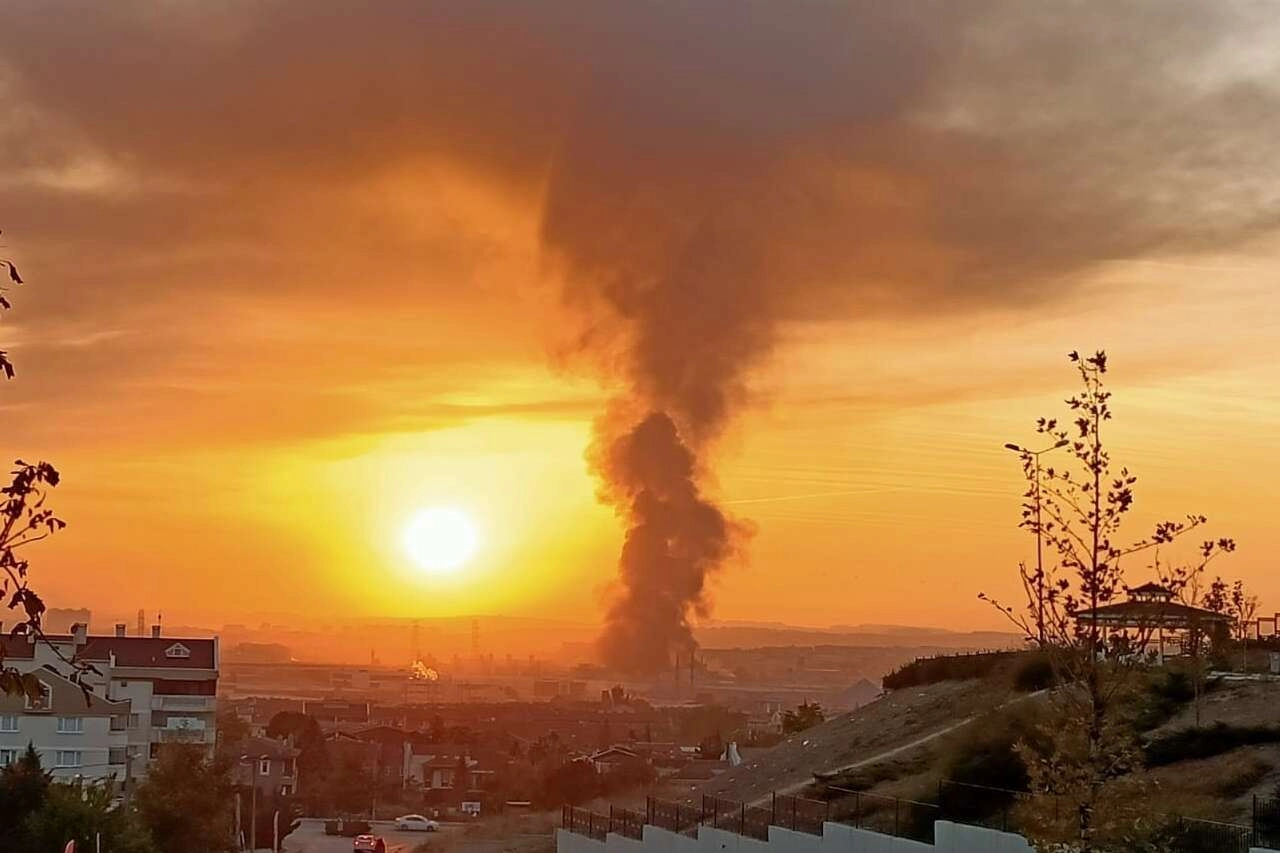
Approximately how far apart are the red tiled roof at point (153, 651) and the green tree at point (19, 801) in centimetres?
5190

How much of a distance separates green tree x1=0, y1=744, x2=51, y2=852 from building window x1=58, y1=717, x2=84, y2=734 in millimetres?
29157

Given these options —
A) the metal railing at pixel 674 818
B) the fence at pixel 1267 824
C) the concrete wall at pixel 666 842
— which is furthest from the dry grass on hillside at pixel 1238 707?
the metal railing at pixel 674 818

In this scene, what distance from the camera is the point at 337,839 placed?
94.1 m

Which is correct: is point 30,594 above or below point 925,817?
above

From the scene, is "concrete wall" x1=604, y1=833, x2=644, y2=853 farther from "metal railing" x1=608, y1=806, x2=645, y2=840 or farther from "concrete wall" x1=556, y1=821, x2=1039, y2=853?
"metal railing" x1=608, y1=806, x2=645, y2=840

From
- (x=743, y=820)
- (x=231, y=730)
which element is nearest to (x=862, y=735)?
(x=743, y=820)

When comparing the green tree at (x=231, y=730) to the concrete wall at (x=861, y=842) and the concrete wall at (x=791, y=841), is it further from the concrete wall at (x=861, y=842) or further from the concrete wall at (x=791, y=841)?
the concrete wall at (x=861, y=842)

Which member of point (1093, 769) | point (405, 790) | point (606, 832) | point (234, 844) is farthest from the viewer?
point (405, 790)

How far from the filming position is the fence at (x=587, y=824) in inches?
2054

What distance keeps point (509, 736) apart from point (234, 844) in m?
90.0

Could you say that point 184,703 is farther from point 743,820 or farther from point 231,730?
point 743,820

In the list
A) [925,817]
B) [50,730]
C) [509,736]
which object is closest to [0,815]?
[50,730]

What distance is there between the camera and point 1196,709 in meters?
44.3

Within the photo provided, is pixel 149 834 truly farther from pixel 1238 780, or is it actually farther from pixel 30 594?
pixel 30 594
